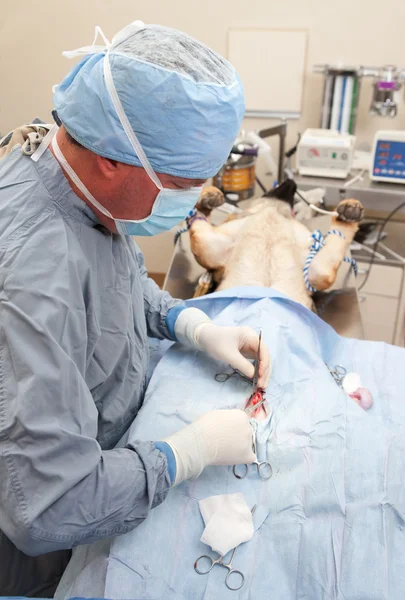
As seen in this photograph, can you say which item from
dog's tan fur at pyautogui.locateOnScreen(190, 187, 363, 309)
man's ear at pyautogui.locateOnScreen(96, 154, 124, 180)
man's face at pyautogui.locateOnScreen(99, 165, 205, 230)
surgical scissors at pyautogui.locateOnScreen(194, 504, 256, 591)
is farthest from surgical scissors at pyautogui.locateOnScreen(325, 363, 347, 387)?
man's ear at pyautogui.locateOnScreen(96, 154, 124, 180)

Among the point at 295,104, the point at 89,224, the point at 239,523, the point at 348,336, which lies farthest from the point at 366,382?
the point at 295,104

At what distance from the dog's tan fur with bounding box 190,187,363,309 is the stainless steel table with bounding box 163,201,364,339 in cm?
8

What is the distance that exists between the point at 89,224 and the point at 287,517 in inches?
29.5

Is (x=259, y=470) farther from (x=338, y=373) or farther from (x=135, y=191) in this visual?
(x=135, y=191)

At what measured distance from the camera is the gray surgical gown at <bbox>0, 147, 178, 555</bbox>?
85cm

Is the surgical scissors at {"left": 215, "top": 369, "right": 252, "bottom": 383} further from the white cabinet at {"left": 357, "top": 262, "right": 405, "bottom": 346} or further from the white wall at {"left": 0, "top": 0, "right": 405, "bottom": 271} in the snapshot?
the white wall at {"left": 0, "top": 0, "right": 405, "bottom": 271}

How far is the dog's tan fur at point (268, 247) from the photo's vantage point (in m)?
2.08

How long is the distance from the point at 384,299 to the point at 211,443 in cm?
149

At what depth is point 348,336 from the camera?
190 centimetres

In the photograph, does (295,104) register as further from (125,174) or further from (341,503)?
(341,503)

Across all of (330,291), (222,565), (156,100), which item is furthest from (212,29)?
(222,565)

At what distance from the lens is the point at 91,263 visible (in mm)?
1067

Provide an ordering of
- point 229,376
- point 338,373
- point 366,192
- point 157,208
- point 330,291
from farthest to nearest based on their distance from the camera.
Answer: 1. point 366,192
2. point 330,291
3. point 338,373
4. point 229,376
5. point 157,208

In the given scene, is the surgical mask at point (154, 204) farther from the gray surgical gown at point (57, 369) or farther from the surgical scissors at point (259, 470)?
the surgical scissors at point (259, 470)
